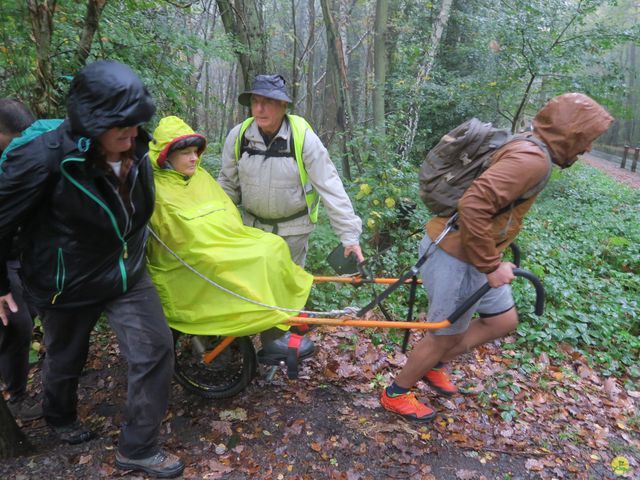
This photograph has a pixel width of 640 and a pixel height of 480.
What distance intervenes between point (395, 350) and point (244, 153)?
245 cm

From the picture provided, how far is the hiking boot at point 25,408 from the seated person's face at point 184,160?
6.82 ft

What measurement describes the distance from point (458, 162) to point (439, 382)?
1842mm

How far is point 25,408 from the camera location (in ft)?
11.2

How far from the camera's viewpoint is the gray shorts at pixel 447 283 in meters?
3.01

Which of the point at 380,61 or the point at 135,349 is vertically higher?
the point at 380,61

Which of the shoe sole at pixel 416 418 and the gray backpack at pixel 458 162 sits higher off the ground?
the gray backpack at pixel 458 162

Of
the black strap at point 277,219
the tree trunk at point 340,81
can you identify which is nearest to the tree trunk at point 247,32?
the tree trunk at point 340,81

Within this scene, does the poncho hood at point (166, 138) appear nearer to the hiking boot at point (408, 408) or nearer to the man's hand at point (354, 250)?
the man's hand at point (354, 250)

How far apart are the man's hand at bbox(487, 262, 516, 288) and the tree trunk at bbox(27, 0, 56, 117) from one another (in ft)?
12.3

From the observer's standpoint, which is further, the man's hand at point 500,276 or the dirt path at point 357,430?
the dirt path at point 357,430

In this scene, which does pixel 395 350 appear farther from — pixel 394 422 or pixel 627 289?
pixel 627 289

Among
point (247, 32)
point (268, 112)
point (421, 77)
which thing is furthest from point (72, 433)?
point (421, 77)

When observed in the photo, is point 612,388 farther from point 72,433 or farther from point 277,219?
point 72,433

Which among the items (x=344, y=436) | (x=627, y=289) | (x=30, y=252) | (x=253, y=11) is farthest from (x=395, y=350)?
(x=253, y=11)
